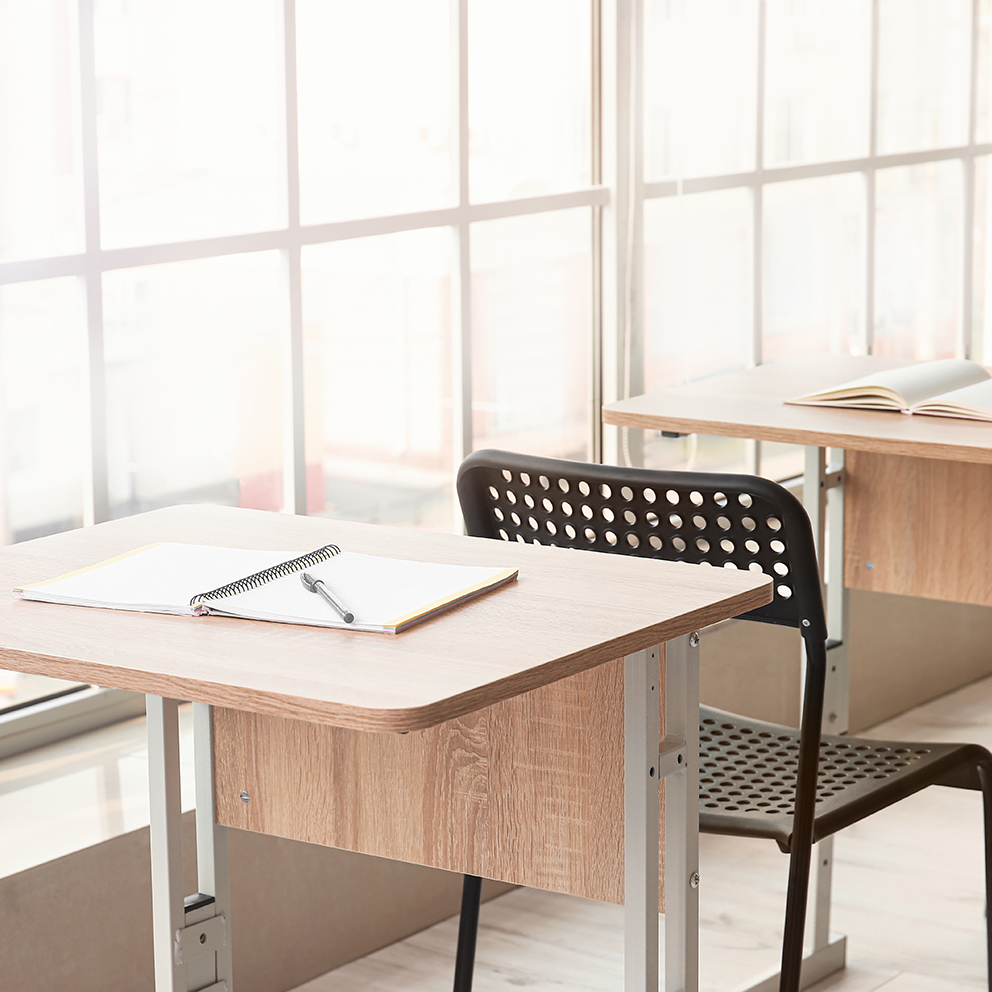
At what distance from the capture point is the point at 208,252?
2.51m

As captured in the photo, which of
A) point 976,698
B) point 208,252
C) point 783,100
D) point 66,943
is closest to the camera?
point 66,943

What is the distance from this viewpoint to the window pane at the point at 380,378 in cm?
275

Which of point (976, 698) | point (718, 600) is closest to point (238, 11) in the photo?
point (718, 600)

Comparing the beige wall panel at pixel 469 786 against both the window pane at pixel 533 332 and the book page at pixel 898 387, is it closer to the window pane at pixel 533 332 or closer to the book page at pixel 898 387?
the book page at pixel 898 387

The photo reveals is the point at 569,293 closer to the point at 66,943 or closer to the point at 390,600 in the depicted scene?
the point at 66,943

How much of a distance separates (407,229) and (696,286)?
867mm

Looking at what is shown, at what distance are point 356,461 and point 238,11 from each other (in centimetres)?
73

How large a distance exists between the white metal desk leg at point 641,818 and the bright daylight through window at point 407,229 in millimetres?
1198

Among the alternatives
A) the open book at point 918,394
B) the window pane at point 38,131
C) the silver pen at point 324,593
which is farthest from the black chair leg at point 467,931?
the window pane at point 38,131

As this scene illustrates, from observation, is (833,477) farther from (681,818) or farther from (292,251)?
(681,818)

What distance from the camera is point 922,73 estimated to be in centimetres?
410

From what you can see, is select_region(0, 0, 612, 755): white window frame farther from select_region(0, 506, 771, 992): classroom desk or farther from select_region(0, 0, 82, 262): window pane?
select_region(0, 506, 771, 992): classroom desk

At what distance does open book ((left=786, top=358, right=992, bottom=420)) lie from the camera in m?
2.42

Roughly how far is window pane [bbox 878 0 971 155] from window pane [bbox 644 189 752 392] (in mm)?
604
